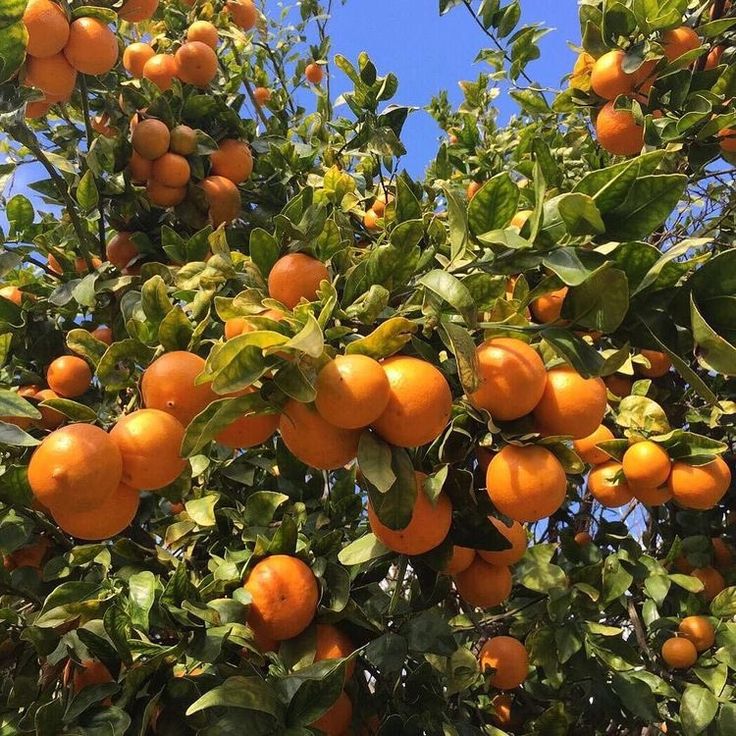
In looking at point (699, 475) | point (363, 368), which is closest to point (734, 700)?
point (699, 475)

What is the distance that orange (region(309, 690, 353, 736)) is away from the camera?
4.74 ft

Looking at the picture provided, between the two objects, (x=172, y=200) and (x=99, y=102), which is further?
(x=99, y=102)

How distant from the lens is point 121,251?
2.47 metres

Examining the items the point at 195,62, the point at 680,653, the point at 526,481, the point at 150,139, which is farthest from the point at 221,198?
the point at 680,653

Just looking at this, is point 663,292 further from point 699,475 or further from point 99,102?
point 99,102

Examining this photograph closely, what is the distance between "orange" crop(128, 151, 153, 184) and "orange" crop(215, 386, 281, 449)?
5.23 feet

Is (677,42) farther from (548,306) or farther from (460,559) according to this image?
(460,559)

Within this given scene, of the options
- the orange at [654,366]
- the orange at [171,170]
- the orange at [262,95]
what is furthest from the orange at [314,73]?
the orange at [654,366]

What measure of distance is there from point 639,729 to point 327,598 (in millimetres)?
1494

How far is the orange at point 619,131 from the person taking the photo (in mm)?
1982

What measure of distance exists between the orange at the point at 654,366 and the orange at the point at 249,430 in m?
1.56

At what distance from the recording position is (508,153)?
3.07m

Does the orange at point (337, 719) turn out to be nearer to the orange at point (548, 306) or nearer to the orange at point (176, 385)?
the orange at point (176, 385)

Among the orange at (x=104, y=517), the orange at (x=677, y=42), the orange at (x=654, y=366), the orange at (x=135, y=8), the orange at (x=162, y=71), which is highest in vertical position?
the orange at (x=162, y=71)
